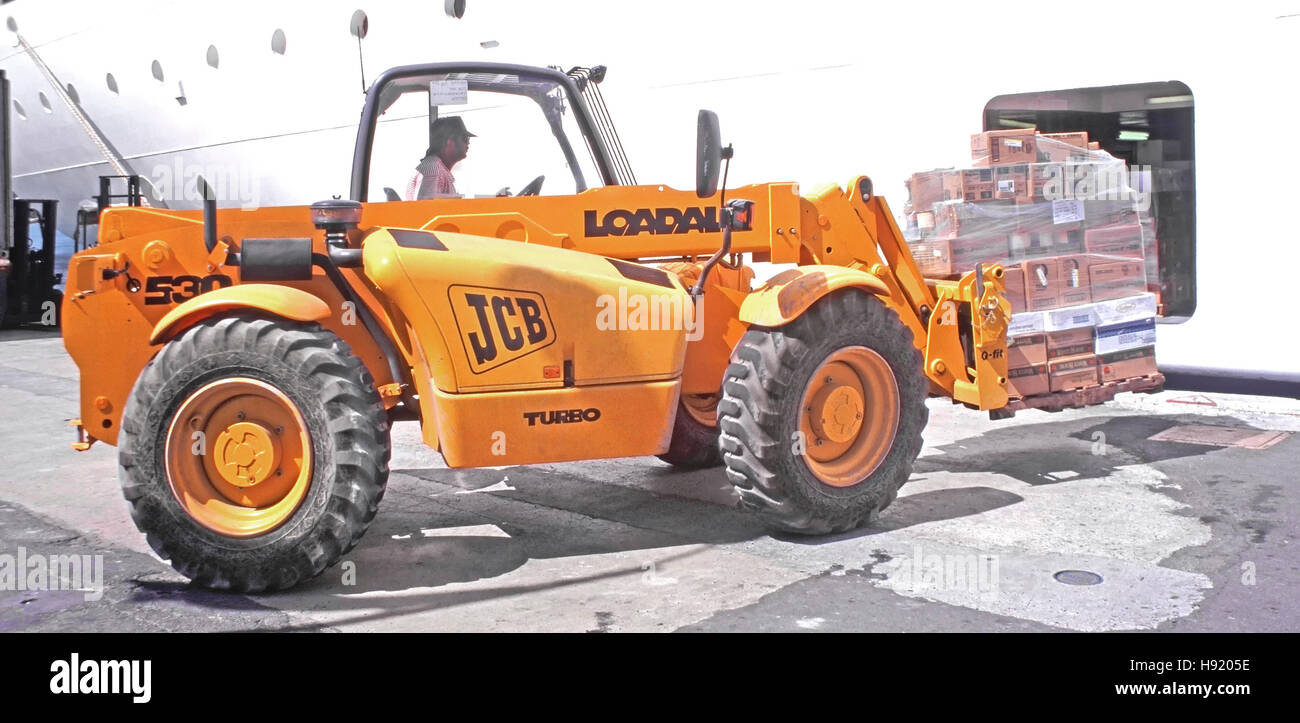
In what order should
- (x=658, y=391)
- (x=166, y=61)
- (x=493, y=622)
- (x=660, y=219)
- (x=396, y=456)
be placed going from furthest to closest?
(x=166, y=61) < (x=396, y=456) < (x=660, y=219) < (x=658, y=391) < (x=493, y=622)

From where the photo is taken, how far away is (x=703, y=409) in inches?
274

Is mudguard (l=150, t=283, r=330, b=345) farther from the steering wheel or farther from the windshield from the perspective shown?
the steering wheel

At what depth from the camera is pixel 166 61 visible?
20.4 m

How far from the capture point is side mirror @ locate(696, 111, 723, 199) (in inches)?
191

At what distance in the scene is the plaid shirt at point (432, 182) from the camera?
568 centimetres

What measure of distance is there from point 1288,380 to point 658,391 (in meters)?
5.95

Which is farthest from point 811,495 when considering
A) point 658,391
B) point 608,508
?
point 608,508

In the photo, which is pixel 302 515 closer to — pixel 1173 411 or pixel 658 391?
pixel 658 391

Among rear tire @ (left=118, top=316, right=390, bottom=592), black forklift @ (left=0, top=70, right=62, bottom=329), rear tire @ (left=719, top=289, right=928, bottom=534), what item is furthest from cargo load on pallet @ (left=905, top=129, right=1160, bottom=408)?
black forklift @ (left=0, top=70, right=62, bottom=329)

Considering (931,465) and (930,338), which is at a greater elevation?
(930,338)

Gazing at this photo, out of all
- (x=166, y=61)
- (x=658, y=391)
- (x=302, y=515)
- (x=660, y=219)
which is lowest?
(x=302, y=515)

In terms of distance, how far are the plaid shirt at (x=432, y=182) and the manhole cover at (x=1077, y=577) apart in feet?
10.6

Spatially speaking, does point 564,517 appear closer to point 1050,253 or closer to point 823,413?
point 823,413

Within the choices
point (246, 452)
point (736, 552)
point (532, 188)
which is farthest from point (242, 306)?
point (736, 552)
